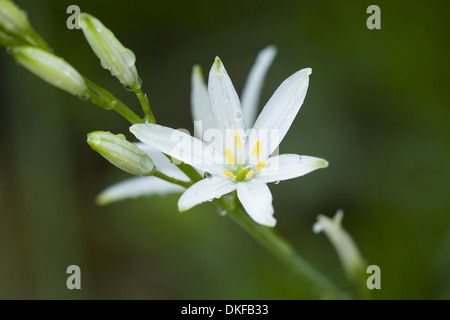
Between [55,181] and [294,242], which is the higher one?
[55,181]

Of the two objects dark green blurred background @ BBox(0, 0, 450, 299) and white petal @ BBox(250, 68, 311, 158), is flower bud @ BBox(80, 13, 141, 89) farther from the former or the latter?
dark green blurred background @ BBox(0, 0, 450, 299)

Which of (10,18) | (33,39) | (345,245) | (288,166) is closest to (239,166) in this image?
(288,166)

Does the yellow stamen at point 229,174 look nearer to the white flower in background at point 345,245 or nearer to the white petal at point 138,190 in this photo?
the white petal at point 138,190

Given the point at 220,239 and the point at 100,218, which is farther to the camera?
the point at 100,218

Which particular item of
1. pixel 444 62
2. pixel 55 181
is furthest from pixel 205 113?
pixel 444 62

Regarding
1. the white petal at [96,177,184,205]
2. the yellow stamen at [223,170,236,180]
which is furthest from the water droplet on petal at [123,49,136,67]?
the white petal at [96,177,184,205]

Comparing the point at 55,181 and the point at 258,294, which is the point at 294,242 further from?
the point at 55,181

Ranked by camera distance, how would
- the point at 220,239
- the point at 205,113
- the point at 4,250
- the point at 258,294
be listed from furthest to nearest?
the point at 4,250, the point at 220,239, the point at 258,294, the point at 205,113
